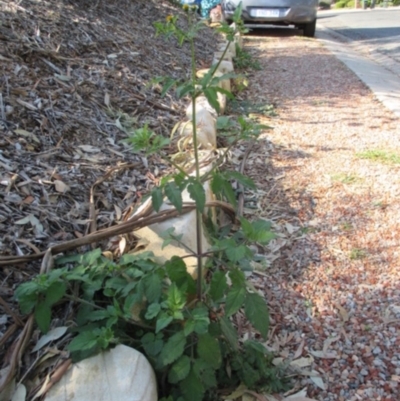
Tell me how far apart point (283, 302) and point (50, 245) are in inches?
41.3

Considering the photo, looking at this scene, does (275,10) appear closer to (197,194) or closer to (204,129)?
(204,129)

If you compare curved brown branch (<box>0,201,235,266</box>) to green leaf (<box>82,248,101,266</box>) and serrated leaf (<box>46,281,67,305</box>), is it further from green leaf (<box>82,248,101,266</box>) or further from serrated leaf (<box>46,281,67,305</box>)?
serrated leaf (<box>46,281,67,305</box>)

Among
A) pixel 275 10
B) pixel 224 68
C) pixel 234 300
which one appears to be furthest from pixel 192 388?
pixel 275 10

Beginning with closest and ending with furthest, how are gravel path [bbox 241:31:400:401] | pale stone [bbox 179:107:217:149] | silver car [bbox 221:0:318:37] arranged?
gravel path [bbox 241:31:400:401], pale stone [bbox 179:107:217:149], silver car [bbox 221:0:318:37]

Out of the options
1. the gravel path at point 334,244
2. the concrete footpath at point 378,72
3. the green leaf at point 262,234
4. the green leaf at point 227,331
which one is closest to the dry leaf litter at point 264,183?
the gravel path at point 334,244

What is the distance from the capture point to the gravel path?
1905 mm

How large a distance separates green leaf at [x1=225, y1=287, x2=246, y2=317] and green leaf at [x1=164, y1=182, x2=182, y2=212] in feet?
0.99

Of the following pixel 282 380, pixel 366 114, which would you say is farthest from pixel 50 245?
pixel 366 114

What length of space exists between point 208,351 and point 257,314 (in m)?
0.19

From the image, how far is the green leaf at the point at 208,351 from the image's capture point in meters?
1.48

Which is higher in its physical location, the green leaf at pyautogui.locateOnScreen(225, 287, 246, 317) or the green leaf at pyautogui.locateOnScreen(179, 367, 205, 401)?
the green leaf at pyautogui.locateOnScreen(225, 287, 246, 317)

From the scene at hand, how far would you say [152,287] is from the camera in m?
1.52

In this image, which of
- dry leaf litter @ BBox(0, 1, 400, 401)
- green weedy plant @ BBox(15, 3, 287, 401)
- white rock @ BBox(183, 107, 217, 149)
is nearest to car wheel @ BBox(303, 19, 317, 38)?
dry leaf litter @ BBox(0, 1, 400, 401)

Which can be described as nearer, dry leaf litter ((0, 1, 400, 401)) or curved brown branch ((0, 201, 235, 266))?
curved brown branch ((0, 201, 235, 266))
